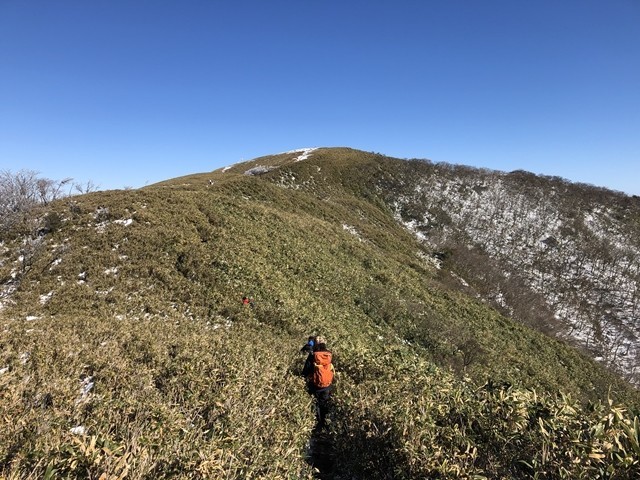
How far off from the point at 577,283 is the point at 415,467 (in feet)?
252

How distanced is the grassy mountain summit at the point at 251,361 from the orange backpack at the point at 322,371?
0.57m

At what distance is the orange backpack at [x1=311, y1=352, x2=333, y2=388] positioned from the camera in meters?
9.31

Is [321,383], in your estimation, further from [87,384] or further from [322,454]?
[87,384]

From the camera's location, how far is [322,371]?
9.33 metres

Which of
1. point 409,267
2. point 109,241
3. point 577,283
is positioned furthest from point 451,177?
point 109,241

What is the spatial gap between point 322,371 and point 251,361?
1.85 metres

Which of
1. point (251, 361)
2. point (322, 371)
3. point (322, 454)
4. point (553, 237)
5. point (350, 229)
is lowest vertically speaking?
point (322, 454)

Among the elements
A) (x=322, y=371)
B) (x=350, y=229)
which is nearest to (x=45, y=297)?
(x=322, y=371)

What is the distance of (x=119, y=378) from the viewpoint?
735 centimetres

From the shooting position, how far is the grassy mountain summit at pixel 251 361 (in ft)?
15.5

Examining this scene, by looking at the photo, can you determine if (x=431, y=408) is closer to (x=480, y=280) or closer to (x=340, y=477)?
(x=340, y=477)

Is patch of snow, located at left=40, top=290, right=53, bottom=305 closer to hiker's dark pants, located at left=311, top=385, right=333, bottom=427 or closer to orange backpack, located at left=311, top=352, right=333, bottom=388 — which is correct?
orange backpack, located at left=311, top=352, right=333, bottom=388

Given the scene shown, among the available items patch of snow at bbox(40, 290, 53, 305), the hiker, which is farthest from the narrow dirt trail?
patch of snow at bbox(40, 290, 53, 305)

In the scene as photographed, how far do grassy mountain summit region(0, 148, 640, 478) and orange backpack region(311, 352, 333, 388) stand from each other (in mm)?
573
